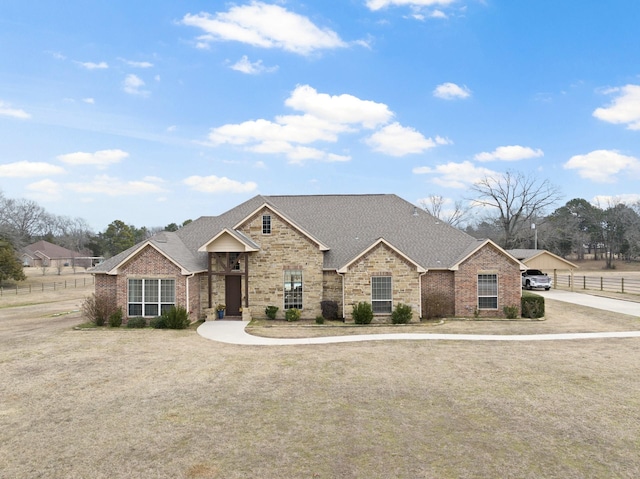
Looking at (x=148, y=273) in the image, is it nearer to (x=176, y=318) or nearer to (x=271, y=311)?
(x=176, y=318)

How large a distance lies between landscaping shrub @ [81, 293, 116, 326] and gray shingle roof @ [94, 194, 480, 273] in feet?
5.57

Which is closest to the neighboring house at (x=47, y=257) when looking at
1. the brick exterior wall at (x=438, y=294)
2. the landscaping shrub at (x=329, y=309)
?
the landscaping shrub at (x=329, y=309)

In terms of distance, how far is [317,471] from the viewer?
7.03 m

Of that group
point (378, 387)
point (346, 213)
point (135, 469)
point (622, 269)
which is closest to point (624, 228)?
point (622, 269)

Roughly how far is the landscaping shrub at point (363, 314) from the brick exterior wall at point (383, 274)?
567mm

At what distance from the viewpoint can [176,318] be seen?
2036cm

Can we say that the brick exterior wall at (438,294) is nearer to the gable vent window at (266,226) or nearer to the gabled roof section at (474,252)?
the gabled roof section at (474,252)

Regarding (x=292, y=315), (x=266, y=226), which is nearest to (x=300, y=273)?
(x=292, y=315)

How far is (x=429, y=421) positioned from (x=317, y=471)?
328 centimetres

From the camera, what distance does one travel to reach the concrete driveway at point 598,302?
83.0 ft

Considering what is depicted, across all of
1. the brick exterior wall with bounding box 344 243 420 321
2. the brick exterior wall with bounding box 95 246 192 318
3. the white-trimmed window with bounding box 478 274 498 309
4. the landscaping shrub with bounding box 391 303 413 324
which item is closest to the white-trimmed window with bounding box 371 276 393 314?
the brick exterior wall with bounding box 344 243 420 321

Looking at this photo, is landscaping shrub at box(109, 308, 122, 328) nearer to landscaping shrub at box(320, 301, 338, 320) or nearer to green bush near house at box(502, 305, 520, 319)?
landscaping shrub at box(320, 301, 338, 320)

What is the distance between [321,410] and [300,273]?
1397 centimetres

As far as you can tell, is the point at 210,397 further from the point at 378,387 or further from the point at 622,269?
the point at 622,269
